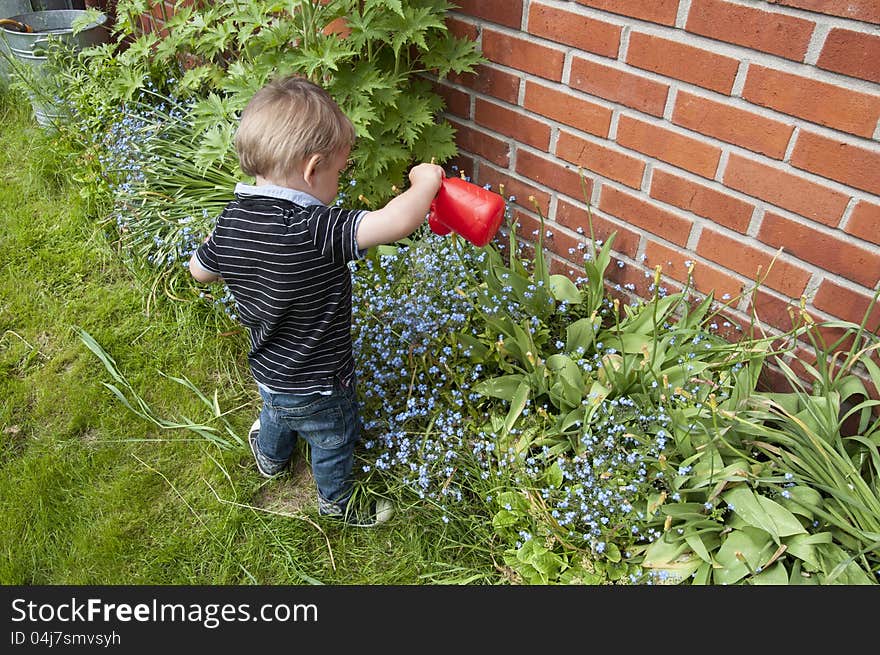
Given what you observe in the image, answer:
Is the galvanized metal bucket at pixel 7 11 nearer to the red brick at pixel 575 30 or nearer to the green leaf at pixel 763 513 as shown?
the red brick at pixel 575 30

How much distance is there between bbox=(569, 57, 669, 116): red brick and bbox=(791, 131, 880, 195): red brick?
0.42m

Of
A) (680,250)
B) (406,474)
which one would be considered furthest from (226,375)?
(680,250)

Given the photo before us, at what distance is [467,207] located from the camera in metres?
1.89

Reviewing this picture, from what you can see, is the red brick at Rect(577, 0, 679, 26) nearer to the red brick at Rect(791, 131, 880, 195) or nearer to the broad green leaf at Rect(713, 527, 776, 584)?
the red brick at Rect(791, 131, 880, 195)

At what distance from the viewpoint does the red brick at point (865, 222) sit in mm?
1788

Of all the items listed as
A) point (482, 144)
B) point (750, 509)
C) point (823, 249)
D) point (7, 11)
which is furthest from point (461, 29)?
point (7, 11)

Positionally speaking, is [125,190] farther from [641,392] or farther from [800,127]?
[800,127]

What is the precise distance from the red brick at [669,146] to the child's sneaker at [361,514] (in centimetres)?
136

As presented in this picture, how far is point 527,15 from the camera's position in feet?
7.51

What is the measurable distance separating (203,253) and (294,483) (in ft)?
2.82

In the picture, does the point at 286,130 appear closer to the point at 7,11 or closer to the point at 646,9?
the point at 646,9

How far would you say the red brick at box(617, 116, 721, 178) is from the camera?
6.73 feet

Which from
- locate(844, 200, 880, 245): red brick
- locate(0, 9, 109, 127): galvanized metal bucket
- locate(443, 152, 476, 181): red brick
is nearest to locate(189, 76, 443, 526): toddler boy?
locate(443, 152, 476, 181): red brick

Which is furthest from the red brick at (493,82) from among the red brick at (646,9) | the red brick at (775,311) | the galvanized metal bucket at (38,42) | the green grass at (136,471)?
the galvanized metal bucket at (38,42)
